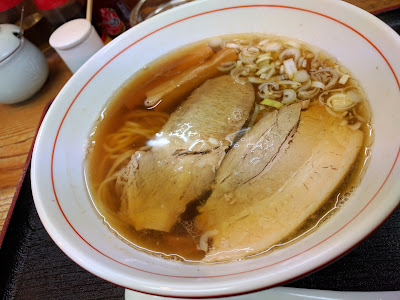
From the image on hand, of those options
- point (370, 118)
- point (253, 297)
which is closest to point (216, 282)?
point (253, 297)

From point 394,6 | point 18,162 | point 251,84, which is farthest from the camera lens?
point 18,162

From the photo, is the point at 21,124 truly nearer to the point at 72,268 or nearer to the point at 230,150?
the point at 72,268

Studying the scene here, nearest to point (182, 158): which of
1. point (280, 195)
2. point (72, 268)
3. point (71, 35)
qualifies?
point (280, 195)

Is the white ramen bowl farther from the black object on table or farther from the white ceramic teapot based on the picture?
the white ceramic teapot

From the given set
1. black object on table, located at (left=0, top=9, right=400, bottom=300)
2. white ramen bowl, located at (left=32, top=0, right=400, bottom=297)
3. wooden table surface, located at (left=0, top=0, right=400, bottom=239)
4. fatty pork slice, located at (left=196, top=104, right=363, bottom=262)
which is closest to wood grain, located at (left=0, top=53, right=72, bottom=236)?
wooden table surface, located at (left=0, top=0, right=400, bottom=239)

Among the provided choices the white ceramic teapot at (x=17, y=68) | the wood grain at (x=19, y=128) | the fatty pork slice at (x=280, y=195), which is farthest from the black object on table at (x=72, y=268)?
the white ceramic teapot at (x=17, y=68)

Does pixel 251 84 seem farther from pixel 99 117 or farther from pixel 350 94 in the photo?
pixel 99 117

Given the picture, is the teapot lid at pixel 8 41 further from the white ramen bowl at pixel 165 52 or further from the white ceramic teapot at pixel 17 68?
the white ramen bowl at pixel 165 52

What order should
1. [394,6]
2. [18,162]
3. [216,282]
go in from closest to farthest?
[216,282], [394,6], [18,162]
